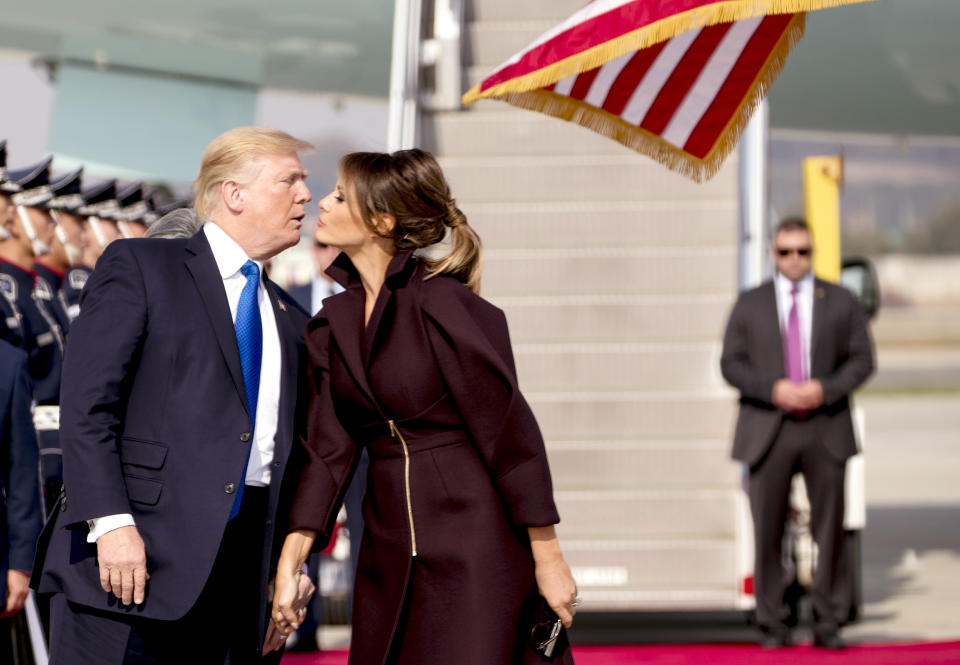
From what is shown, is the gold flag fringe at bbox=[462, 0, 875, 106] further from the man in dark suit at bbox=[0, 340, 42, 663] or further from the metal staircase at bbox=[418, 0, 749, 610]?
the metal staircase at bbox=[418, 0, 749, 610]

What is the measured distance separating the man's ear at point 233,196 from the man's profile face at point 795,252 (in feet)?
14.2

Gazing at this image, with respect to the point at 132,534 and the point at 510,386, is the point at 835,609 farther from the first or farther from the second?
the point at 132,534

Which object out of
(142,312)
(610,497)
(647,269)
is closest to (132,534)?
(142,312)

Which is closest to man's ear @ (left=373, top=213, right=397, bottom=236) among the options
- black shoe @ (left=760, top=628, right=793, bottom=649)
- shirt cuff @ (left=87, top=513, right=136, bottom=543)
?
shirt cuff @ (left=87, top=513, right=136, bottom=543)

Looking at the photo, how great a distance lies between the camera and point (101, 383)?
2.95 m

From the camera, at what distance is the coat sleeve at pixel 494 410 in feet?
10.1

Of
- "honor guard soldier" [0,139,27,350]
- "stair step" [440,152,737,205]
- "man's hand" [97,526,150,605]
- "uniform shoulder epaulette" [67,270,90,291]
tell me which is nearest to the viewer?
"man's hand" [97,526,150,605]

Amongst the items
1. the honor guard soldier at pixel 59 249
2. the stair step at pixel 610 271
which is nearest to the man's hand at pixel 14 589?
the honor guard soldier at pixel 59 249

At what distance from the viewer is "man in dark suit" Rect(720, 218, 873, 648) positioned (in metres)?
6.71

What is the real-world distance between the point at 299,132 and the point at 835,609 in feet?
36.2

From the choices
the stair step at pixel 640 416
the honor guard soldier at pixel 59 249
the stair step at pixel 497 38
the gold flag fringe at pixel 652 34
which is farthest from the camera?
the stair step at pixel 497 38

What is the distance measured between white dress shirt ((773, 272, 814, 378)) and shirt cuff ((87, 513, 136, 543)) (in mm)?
4638

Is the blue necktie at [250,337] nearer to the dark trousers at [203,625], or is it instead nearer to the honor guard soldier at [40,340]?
the dark trousers at [203,625]

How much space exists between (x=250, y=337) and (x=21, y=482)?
1.07 m
